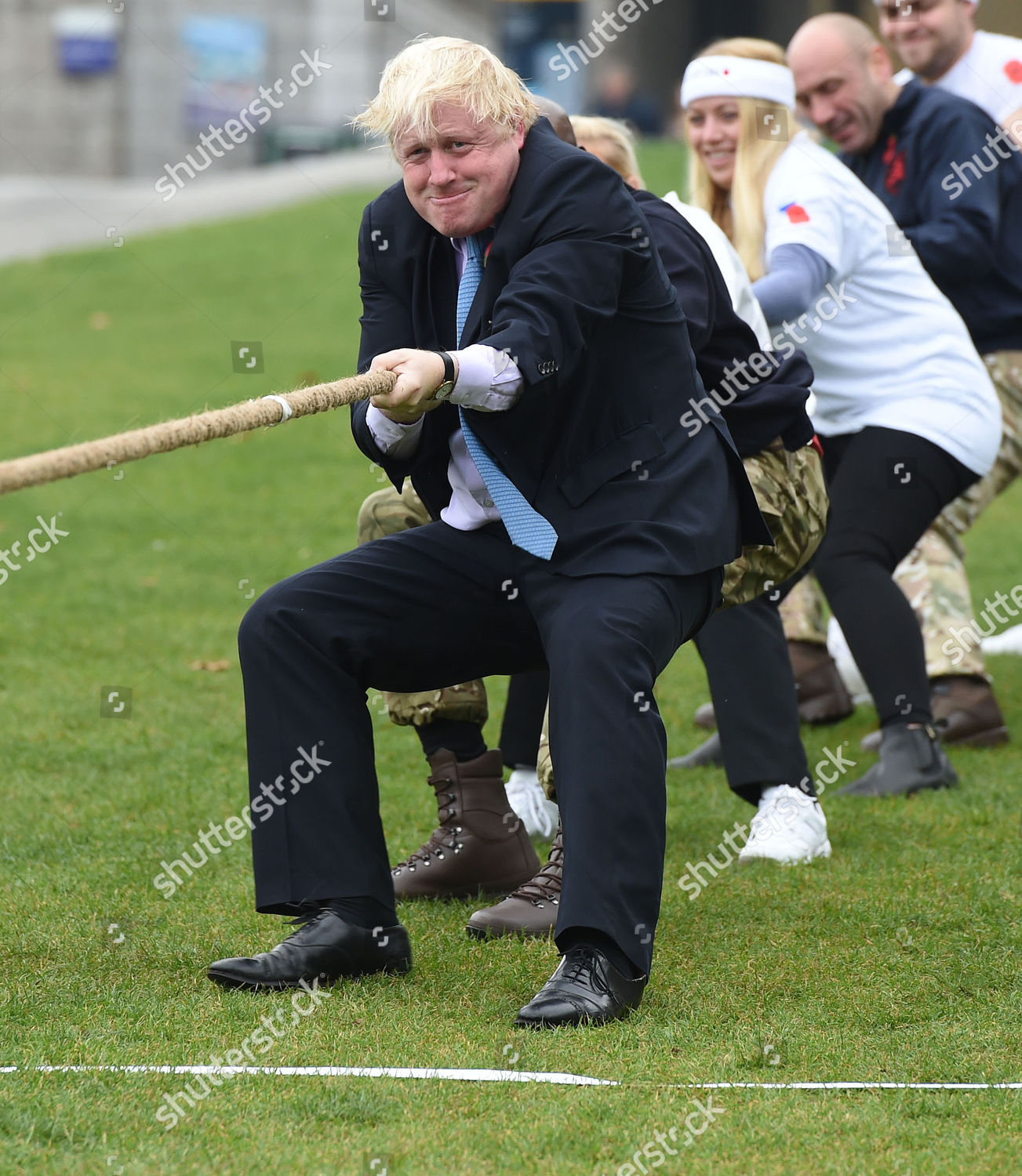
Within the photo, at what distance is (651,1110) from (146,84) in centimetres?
2605

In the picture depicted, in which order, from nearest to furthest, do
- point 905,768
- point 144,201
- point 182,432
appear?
point 182,432 → point 905,768 → point 144,201

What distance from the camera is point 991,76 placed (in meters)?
6.48

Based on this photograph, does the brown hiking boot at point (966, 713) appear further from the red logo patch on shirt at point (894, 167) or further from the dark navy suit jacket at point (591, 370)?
the dark navy suit jacket at point (591, 370)

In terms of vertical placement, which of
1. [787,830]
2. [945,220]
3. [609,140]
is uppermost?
[609,140]

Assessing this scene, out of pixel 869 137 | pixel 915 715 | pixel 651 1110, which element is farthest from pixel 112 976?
pixel 869 137

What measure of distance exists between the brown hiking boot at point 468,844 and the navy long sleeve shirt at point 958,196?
2.57 metres

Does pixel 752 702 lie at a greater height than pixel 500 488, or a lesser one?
lesser

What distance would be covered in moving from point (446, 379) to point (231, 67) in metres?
26.4

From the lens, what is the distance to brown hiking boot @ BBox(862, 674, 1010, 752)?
5836 millimetres

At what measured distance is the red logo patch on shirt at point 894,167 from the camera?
19.3 feet

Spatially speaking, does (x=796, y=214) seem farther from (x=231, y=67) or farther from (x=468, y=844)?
(x=231, y=67)

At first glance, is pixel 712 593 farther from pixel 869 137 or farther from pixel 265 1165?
pixel 869 137

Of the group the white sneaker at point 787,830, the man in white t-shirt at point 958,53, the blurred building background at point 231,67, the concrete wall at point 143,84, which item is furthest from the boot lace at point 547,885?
the concrete wall at point 143,84

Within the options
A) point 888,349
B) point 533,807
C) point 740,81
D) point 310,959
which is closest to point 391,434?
point 310,959
